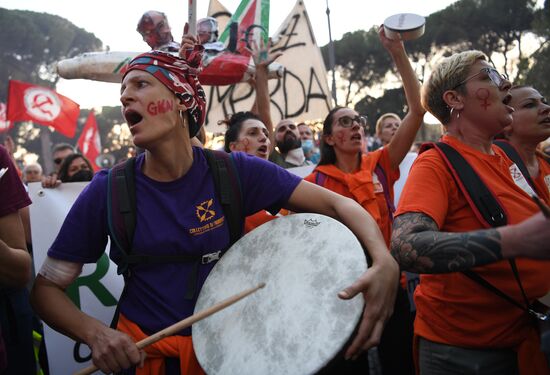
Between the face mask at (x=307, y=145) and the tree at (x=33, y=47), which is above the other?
the tree at (x=33, y=47)

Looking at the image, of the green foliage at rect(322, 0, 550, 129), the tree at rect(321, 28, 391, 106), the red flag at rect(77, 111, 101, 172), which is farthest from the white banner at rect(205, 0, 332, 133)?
the tree at rect(321, 28, 391, 106)

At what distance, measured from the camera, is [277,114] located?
7.10 meters

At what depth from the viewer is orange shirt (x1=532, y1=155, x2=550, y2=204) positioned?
2510 mm

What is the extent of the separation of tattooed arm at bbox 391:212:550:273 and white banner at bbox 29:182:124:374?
7.33 ft

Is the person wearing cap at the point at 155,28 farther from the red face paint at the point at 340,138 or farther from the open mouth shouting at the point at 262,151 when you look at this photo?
the red face paint at the point at 340,138

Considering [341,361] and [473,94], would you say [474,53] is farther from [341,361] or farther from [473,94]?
[341,361]

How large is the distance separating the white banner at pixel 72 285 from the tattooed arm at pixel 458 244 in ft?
7.33

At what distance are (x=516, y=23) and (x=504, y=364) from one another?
32.0m

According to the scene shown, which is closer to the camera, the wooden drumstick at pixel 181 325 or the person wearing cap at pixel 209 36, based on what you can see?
the wooden drumstick at pixel 181 325

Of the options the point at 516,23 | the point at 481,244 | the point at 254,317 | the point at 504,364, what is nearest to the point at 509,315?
the point at 504,364

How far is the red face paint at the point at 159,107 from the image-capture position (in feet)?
6.59

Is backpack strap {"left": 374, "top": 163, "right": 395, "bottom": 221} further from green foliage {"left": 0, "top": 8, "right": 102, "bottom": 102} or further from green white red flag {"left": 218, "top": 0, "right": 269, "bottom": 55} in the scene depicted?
green foliage {"left": 0, "top": 8, "right": 102, "bottom": 102}

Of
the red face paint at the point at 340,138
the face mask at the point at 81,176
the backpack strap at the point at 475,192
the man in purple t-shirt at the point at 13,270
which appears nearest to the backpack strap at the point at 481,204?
the backpack strap at the point at 475,192

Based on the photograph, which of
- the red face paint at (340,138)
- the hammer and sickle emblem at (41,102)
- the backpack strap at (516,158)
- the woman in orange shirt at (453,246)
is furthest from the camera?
the hammer and sickle emblem at (41,102)
